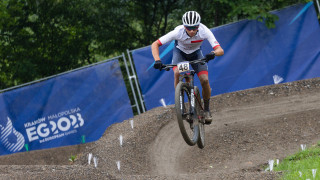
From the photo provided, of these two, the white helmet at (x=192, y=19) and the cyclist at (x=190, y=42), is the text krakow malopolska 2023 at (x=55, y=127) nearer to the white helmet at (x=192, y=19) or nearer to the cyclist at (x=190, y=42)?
the cyclist at (x=190, y=42)

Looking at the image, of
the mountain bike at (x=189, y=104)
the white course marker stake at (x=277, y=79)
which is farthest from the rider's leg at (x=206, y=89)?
the white course marker stake at (x=277, y=79)

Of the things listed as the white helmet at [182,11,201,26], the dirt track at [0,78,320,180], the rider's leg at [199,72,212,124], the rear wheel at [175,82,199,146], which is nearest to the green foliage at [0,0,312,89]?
the dirt track at [0,78,320,180]

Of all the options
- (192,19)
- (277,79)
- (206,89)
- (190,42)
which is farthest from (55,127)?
(277,79)

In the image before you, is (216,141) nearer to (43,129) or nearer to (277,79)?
(277,79)

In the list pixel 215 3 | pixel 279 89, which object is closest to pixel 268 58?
pixel 279 89

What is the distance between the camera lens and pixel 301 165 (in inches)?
284

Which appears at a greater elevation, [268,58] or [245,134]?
[268,58]

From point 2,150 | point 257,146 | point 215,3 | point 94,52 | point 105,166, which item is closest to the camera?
point 105,166

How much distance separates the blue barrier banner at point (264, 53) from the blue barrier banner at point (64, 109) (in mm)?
1141

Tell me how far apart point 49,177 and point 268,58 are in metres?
7.27

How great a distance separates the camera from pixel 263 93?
1203cm

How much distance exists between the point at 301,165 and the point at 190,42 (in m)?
2.95

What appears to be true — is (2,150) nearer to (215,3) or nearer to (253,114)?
(253,114)

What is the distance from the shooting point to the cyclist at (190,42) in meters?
7.84
